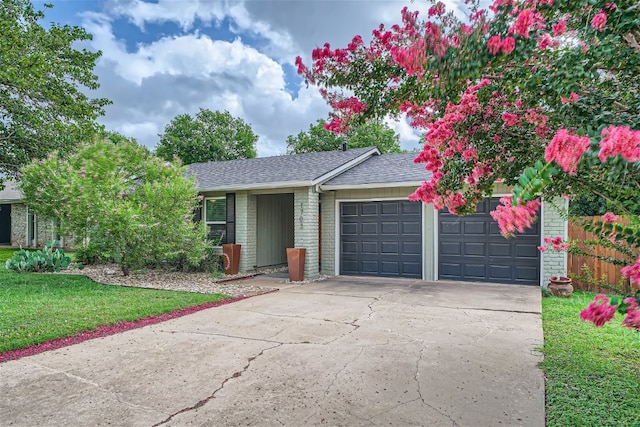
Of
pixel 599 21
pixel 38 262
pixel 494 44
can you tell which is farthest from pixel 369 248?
pixel 38 262

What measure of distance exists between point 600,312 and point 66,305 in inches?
287

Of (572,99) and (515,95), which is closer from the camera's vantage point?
(572,99)

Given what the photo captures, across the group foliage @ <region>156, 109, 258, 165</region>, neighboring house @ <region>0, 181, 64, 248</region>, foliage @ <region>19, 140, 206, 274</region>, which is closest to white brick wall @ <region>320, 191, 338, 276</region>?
foliage @ <region>19, 140, 206, 274</region>

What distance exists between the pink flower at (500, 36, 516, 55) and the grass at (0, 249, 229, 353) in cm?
553

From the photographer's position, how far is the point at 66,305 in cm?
659

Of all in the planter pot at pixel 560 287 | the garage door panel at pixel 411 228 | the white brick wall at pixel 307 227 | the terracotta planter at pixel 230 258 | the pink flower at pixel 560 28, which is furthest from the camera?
the terracotta planter at pixel 230 258

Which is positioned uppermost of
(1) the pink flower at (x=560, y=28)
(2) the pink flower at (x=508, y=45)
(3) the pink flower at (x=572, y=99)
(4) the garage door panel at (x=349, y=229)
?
(1) the pink flower at (x=560, y=28)

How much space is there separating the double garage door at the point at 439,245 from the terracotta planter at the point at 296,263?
1.47 metres

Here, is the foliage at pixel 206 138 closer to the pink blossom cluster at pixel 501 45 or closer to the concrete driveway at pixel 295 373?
the concrete driveway at pixel 295 373

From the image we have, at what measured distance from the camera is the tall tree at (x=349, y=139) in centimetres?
2993

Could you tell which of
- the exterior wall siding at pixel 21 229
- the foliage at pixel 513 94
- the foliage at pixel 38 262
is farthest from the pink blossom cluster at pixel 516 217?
the exterior wall siding at pixel 21 229

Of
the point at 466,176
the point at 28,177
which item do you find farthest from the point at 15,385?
the point at 28,177

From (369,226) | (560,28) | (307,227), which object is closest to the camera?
(560,28)

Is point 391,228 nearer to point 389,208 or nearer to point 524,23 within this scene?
point 389,208
